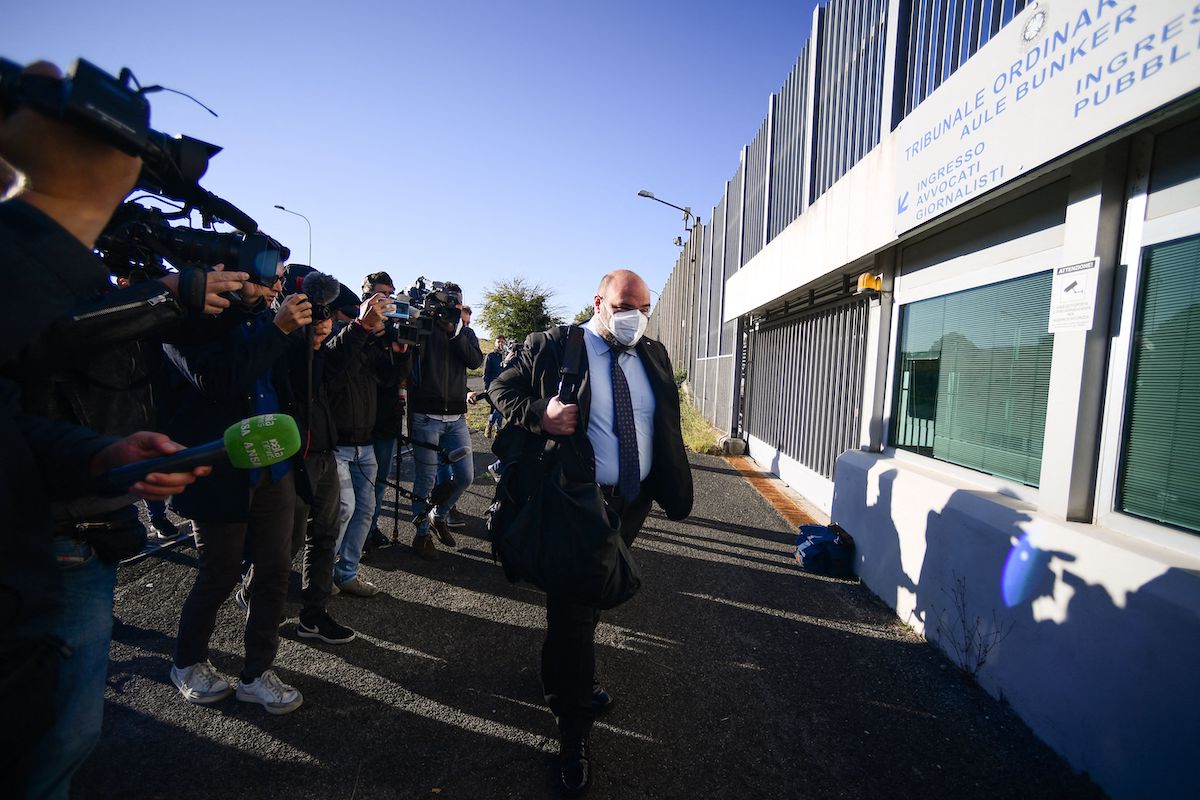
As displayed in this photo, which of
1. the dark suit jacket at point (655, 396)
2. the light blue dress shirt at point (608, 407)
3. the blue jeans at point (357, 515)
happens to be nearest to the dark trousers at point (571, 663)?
the light blue dress shirt at point (608, 407)

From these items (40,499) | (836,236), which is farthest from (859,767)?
(836,236)

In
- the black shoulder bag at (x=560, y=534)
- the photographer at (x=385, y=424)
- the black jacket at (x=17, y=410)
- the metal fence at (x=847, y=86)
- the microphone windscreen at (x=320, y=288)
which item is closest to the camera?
the black jacket at (x=17, y=410)

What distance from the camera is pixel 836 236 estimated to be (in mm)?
5504

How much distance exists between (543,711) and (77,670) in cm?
197

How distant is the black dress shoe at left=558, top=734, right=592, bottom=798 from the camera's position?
7.23 ft

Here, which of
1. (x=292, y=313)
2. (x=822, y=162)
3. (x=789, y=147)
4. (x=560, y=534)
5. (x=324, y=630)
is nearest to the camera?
(x=560, y=534)

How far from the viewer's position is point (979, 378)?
3.67m

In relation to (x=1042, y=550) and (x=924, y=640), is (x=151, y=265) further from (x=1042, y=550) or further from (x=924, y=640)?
(x=924, y=640)

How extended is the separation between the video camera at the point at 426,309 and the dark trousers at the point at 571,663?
2268 mm

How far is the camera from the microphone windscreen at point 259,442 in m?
1.28

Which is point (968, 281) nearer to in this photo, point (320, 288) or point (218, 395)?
point (320, 288)

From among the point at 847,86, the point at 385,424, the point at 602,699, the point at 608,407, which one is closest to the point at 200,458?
the point at 608,407

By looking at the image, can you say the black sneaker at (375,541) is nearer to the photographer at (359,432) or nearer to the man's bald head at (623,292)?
the photographer at (359,432)

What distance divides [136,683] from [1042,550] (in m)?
4.51
